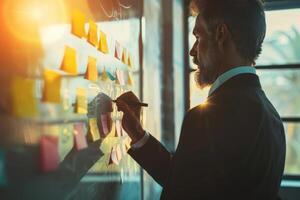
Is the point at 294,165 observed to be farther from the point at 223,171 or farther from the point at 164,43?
the point at 223,171

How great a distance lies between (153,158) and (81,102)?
483mm

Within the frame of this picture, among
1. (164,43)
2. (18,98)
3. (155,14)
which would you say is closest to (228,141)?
(18,98)

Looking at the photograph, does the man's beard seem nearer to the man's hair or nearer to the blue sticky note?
the man's hair

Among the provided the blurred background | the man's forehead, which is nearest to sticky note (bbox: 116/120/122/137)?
the blurred background

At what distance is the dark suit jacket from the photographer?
947 millimetres

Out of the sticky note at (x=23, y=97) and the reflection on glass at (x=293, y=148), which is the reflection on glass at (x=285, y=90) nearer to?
the reflection on glass at (x=293, y=148)

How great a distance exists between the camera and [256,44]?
3.66 feet

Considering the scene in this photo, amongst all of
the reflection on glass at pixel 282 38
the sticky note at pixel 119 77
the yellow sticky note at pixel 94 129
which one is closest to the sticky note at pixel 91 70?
the yellow sticky note at pixel 94 129

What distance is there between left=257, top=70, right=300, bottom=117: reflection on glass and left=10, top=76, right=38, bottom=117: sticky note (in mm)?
2740

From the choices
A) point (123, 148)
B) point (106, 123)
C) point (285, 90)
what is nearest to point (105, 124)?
point (106, 123)

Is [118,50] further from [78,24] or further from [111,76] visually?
[78,24]

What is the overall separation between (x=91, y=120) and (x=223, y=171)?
35cm

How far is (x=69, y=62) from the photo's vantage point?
825mm

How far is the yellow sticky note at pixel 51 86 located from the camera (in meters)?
0.71
